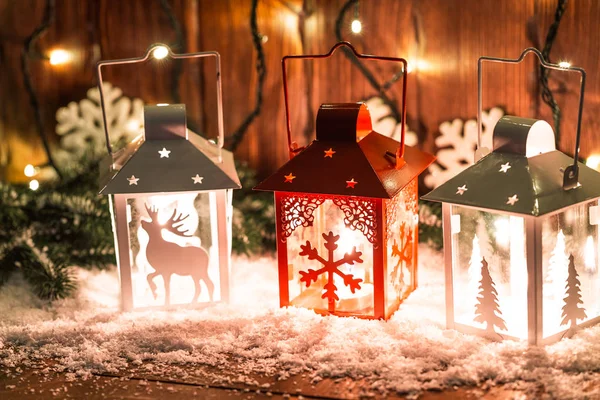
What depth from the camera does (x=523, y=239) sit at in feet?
6.03

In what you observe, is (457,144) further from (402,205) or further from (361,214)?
(361,214)

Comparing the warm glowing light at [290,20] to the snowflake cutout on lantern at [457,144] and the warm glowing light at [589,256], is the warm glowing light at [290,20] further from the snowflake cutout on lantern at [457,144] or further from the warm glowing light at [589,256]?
the warm glowing light at [589,256]

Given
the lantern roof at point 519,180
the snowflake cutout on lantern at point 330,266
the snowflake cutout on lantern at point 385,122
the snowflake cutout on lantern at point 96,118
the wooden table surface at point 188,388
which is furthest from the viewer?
the snowflake cutout on lantern at point 96,118

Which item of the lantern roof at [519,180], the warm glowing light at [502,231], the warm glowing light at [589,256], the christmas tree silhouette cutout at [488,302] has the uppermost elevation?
the lantern roof at [519,180]

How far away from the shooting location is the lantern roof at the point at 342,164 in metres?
1.94

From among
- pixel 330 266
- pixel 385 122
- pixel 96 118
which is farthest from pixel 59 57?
pixel 330 266

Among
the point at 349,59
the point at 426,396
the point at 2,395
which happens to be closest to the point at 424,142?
the point at 349,59

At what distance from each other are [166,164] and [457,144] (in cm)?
94

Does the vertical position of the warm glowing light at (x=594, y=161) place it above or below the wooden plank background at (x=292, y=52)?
below

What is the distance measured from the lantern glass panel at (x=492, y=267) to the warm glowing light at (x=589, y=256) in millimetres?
171

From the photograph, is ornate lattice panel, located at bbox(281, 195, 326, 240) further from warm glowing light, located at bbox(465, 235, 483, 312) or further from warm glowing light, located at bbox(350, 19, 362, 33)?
warm glowing light, located at bbox(350, 19, 362, 33)

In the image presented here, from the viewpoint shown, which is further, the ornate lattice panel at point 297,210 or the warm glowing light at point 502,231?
the ornate lattice panel at point 297,210

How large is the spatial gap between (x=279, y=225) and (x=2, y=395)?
2.31 ft

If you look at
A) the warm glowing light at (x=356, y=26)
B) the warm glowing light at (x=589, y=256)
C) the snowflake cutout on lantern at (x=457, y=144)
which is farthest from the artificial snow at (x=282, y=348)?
the warm glowing light at (x=356, y=26)
